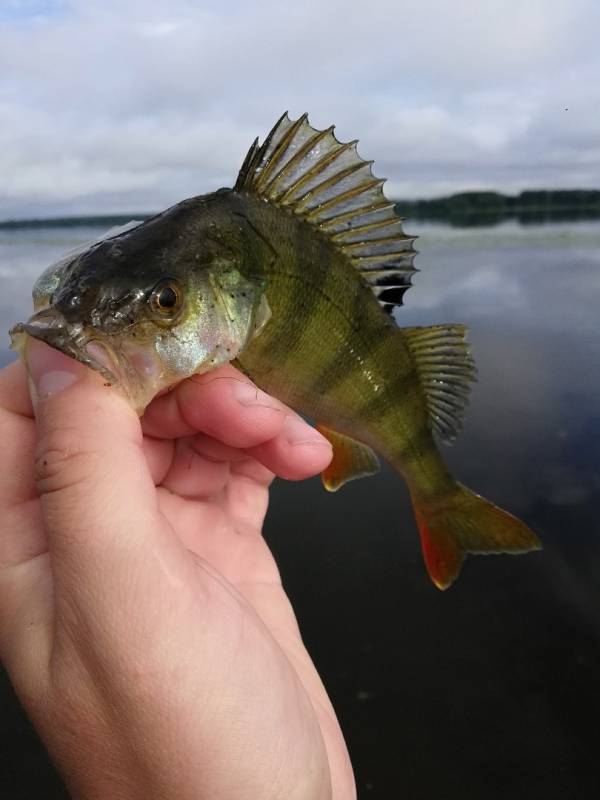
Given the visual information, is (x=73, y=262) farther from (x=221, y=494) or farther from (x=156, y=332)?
(x=221, y=494)

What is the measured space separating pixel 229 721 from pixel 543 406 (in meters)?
6.36

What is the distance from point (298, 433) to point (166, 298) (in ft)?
1.99

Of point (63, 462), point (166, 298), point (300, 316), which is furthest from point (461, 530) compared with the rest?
point (63, 462)

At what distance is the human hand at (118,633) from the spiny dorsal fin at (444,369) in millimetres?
1215

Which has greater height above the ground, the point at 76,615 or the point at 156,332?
the point at 156,332

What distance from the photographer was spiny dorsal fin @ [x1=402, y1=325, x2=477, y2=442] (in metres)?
2.46

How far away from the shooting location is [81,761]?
1449mm

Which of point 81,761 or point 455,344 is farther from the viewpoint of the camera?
point 455,344

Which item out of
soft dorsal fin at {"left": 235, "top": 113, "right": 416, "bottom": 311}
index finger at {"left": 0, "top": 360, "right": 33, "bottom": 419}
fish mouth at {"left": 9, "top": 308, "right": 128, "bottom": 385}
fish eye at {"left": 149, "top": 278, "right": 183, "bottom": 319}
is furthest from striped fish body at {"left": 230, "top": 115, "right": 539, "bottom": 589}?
index finger at {"left": 0, "top": 360, "right": 33, "bottom": 419}

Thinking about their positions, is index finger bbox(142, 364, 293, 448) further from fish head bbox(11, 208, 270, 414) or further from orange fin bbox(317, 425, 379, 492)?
orange fin bbox(317, 425, 379, 492)

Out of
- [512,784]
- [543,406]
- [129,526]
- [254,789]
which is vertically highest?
[129,526]

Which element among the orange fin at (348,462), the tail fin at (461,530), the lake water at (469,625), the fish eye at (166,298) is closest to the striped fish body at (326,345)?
the orange fin at (348,462)

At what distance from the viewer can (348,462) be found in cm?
262

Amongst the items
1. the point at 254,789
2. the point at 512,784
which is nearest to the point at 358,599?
the point at 512,784
